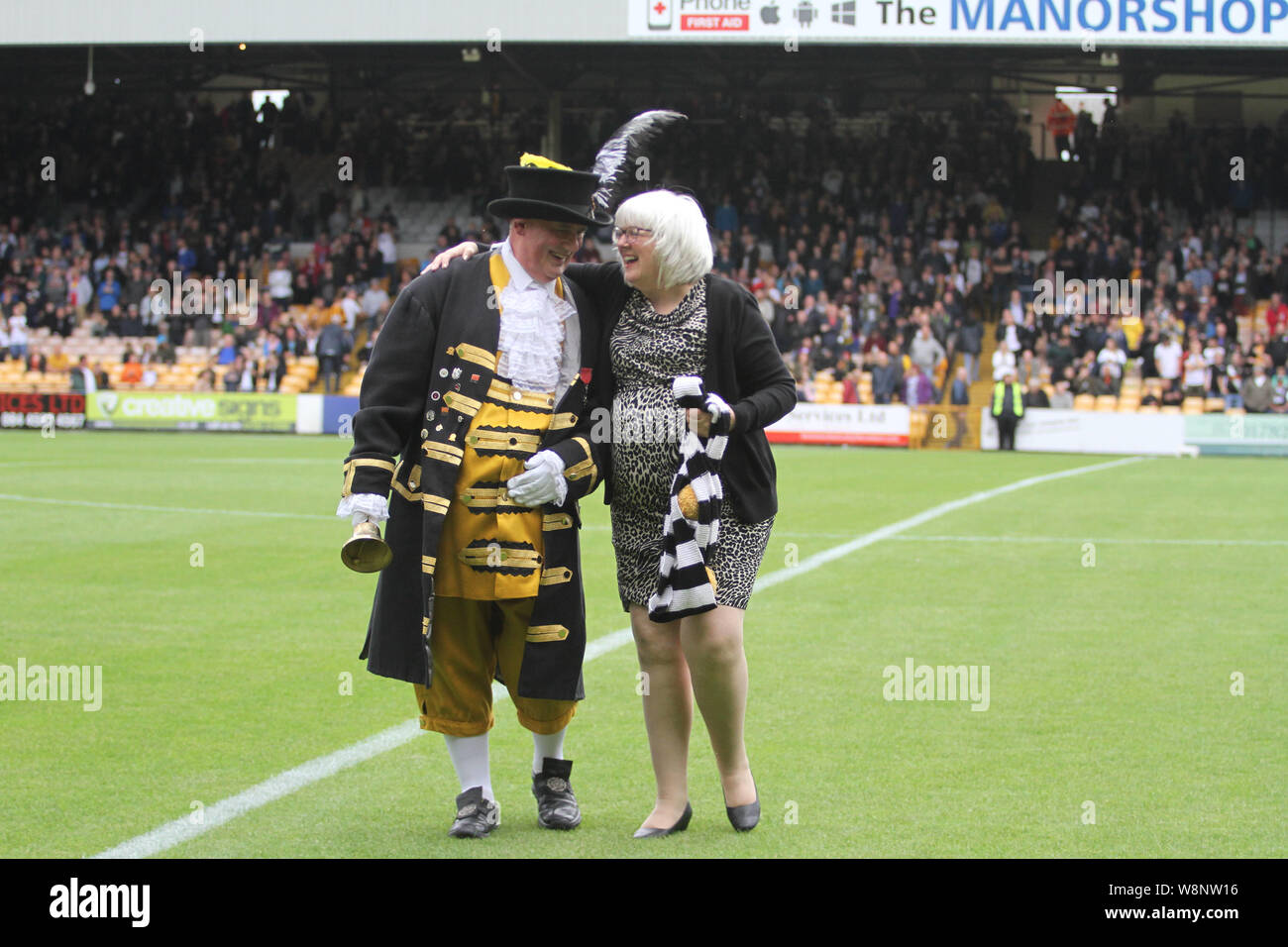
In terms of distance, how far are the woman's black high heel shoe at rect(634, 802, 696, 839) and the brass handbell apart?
41.8 inches

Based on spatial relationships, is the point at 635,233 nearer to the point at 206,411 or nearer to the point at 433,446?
the point at 433,446

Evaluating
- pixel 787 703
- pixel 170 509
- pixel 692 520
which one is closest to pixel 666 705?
pixel 692 520

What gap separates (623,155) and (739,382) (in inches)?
32.0

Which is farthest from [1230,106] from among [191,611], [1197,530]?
[191,611]

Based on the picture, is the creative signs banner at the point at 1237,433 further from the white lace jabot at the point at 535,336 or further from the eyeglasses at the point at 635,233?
the eyeglasses at the point at 635,233

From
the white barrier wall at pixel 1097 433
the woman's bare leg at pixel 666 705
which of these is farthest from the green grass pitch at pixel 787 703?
the white barrier wall at pixel 1097 433

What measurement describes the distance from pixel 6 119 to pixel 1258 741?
37.9 metres

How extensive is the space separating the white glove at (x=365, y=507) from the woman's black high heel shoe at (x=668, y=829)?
116cm

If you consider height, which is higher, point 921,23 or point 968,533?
point 921,23

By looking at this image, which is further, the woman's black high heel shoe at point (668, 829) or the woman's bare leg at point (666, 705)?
the woman's bare leg at point (666, 705)

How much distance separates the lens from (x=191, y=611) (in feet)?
28.1

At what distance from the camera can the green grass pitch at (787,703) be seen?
4562mm

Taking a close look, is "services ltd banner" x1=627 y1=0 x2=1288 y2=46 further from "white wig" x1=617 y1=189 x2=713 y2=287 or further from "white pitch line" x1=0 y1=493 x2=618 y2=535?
"white wig" x1=617 y1=189 x2=713 y2=287
